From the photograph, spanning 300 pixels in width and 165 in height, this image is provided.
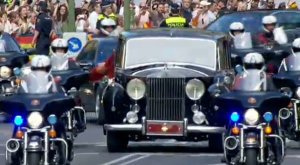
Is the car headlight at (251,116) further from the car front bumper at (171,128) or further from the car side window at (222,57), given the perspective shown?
the car side window at (222,57)

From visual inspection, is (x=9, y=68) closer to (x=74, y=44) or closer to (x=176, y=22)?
(x=176, y=22)

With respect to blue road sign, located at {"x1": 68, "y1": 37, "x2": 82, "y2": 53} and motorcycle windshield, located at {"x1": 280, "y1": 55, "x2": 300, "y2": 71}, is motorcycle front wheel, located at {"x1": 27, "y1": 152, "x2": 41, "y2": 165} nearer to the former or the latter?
motorcycle windshield, located at {"x1": 280, "y1": 55, "x2": 300, "y2": 71}

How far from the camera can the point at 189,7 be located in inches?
1369

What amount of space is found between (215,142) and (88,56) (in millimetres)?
6611

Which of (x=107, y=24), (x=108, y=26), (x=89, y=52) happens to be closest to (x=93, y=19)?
(x=108, y=26)

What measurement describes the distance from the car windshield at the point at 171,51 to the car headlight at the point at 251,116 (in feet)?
14.2

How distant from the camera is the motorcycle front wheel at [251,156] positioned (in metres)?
15.1

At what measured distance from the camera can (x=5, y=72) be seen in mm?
24812

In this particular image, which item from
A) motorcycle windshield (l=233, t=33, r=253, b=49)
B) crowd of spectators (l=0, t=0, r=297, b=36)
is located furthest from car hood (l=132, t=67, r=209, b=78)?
crowd of spectators (l=0, t=0, r=297, b=36)

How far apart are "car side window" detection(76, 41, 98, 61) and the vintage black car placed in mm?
5263

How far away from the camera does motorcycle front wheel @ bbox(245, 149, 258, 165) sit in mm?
15070

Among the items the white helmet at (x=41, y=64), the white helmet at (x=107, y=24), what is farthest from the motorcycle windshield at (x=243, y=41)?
the white helmet at (x=41, y=64)

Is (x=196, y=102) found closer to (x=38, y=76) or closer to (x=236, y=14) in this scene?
(x=38, y=76)

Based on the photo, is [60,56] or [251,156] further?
[60,56]
